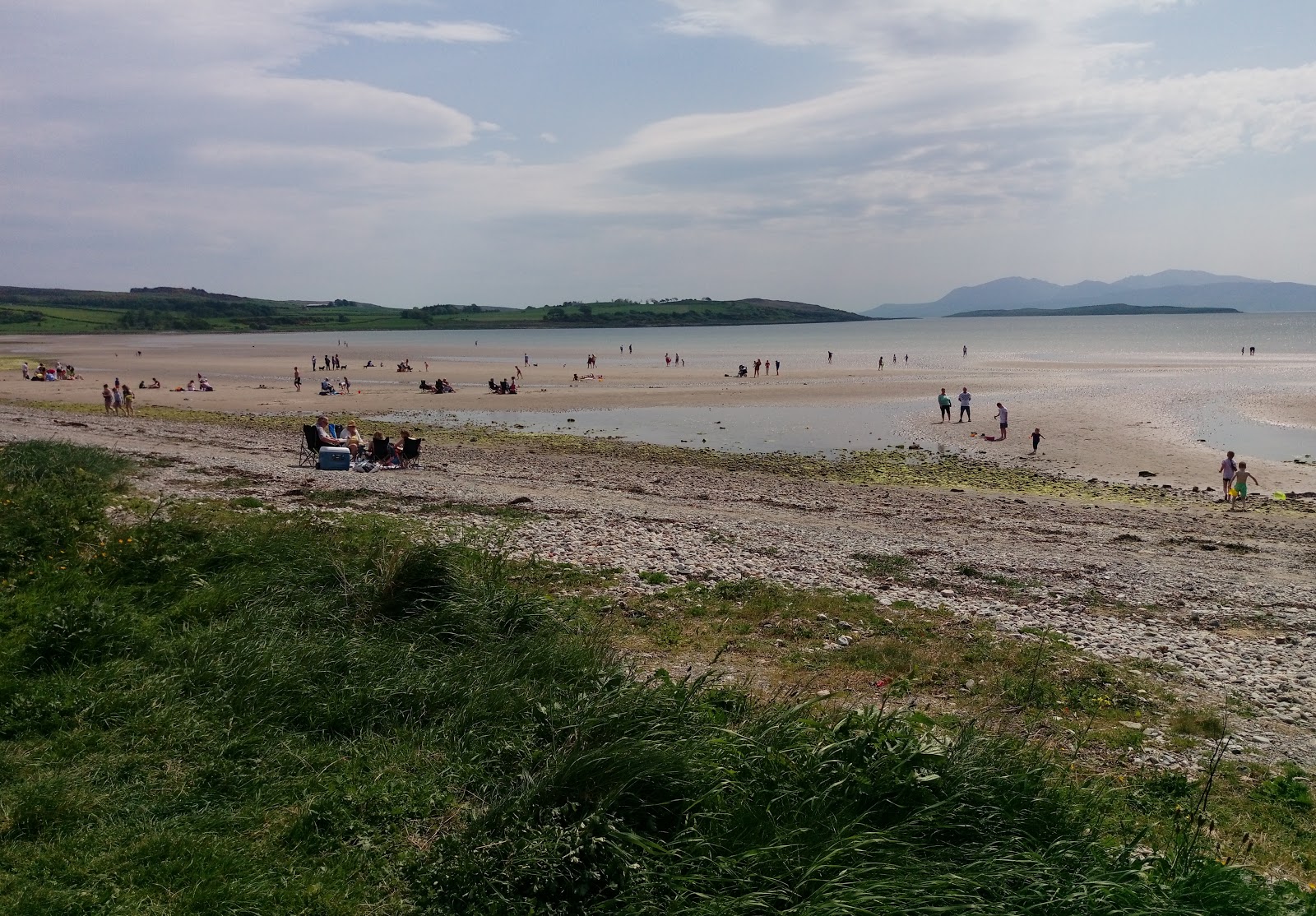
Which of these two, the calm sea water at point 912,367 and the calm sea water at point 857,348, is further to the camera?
the calm sea water at point 857,348

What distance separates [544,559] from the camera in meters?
13.5

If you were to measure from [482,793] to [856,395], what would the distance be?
5440cm

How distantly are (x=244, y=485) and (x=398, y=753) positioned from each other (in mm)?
14834

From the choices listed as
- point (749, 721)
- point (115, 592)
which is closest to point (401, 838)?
point (749, 721)

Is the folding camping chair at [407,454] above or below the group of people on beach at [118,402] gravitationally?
below

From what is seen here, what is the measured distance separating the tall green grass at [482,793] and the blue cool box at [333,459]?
15.0 meters

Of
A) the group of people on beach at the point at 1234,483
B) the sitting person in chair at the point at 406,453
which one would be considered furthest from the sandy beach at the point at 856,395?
the sitting person in chair at the point at 406,453

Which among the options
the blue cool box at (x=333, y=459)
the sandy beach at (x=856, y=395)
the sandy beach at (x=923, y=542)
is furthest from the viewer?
the sandy beach at (x=856, y=395)

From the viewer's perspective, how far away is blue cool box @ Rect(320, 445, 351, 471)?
23.4 meters

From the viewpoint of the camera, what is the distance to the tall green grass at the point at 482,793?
4754mm

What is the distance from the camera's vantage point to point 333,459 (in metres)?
23.4

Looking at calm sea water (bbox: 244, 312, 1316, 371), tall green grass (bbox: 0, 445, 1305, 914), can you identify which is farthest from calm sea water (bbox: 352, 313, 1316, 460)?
tall green grass (bbox: 0, 445, 1305, 914)

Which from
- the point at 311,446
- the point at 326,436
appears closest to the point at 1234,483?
the point at 326,436

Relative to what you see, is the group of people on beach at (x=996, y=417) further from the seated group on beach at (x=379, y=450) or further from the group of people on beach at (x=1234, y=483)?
the seated group on beach at (x=379, y=450)
